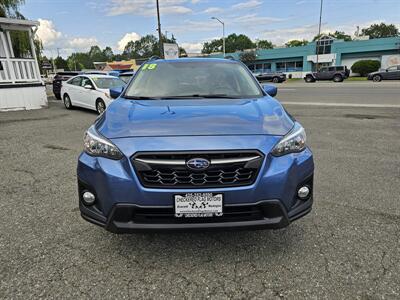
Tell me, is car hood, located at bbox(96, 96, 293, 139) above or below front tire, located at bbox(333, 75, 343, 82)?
above

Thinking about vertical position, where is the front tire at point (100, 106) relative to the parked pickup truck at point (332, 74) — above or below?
above

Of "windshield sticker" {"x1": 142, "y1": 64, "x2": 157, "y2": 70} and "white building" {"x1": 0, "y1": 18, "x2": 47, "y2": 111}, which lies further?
"white building" {"x1": 0, "y1": 18, "x2": 47, "y2": 111}

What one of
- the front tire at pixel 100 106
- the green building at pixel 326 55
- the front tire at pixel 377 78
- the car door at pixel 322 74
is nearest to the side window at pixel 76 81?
the front tire at pixel 100 106

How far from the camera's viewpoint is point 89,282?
2396mm

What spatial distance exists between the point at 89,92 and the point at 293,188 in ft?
35.1

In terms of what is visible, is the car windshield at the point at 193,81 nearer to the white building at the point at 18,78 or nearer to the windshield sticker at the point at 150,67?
the windshield sticker at the point at 150,67

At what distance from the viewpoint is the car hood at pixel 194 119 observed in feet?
8.02

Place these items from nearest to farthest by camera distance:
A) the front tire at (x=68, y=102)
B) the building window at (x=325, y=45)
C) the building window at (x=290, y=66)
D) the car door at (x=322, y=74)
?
the front tire at (x=68, y=102)
the car door at (x=322, y=74)
the building window at (x=325, y=45)
the building window at (x=290, y=66)

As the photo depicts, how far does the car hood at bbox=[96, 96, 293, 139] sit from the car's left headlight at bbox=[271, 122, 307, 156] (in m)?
0.06

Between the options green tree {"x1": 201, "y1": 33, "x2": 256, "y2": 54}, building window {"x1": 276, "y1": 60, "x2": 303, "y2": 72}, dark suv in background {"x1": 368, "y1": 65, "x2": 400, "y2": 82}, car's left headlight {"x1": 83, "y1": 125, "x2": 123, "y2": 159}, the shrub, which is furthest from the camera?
green tree {"x1": 201, "y1": 33, "x2": 256, "y2": 54}

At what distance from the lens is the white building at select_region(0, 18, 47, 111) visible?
12477mm

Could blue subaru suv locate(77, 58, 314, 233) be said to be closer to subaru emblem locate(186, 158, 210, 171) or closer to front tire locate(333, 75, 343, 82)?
subaru emblem locate(186, 158, 210, 171)

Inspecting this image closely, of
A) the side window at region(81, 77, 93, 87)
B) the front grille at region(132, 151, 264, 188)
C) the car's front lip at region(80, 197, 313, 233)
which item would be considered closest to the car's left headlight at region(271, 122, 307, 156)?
the front grille at region(132, 151, 264, 188)

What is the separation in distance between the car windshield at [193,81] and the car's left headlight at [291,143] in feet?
3.09
